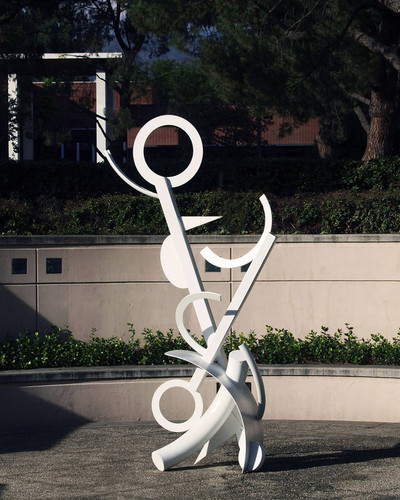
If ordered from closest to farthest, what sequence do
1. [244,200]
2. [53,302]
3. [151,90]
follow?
[53,302] < [244,200] < [151,90]

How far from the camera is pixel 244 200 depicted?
11.0 m

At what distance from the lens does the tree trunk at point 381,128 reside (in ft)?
47.3

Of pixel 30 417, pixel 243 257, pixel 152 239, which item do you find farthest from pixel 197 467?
pixel 152 239

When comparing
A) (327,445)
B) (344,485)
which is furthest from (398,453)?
→ (344,485)

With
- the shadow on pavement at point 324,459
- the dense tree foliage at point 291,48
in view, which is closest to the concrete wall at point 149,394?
the shadow on pavement at point 324,459

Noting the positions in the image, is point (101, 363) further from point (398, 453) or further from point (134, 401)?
point (398, 453)

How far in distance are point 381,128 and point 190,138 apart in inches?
339

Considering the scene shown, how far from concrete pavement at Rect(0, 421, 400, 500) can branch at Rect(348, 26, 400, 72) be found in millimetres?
6449

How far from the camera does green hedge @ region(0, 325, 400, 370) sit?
879cm

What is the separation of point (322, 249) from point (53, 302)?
11.8 feet

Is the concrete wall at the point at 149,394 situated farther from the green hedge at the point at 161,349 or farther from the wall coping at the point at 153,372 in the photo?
the green hedge at the point at 161,349

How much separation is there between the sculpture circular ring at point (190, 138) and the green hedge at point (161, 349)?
2780 mm

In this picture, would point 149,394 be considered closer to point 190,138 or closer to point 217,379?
point 217,379

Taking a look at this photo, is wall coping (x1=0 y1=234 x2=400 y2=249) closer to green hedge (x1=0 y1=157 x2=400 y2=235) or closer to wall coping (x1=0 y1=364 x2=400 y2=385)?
green hedge (x1=0 y1=157 x2=400 y2=235)
